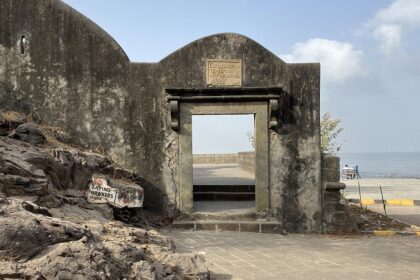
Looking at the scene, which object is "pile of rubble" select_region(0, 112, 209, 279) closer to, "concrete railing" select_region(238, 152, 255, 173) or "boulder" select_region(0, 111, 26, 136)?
"boulder" select_region(0, 111, 26, 136)

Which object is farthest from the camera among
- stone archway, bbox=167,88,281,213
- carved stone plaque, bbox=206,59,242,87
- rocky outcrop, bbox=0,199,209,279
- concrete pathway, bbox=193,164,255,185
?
concrete pathway, bbox=193,164,255,185

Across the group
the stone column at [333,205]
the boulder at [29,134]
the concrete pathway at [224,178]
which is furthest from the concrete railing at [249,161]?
the boulder at [29,134]

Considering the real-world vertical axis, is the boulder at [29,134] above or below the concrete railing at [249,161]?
above

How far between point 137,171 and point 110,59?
2.43 metres

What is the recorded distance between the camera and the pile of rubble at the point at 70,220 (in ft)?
11.8

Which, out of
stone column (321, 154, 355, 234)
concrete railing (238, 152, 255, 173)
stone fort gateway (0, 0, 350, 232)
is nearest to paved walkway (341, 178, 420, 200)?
concrete railing (238, 152, 255, 173)

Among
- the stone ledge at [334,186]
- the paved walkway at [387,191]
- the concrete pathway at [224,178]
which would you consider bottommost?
the paved walkway at [387,191]

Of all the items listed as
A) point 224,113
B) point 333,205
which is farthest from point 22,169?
point 333,205

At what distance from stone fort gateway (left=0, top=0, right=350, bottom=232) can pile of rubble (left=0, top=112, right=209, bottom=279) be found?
0.71 m

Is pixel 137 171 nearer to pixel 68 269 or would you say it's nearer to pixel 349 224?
pixel 349 224

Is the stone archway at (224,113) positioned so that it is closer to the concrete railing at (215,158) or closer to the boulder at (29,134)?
the boulder at (29,134)

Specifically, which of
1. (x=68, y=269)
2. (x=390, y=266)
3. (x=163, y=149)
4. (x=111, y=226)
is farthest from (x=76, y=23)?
(x=390, y=266)

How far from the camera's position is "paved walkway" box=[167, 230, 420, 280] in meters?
5.62

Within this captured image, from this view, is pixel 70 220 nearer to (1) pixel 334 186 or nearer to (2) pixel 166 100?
(2) pixel 166 100
